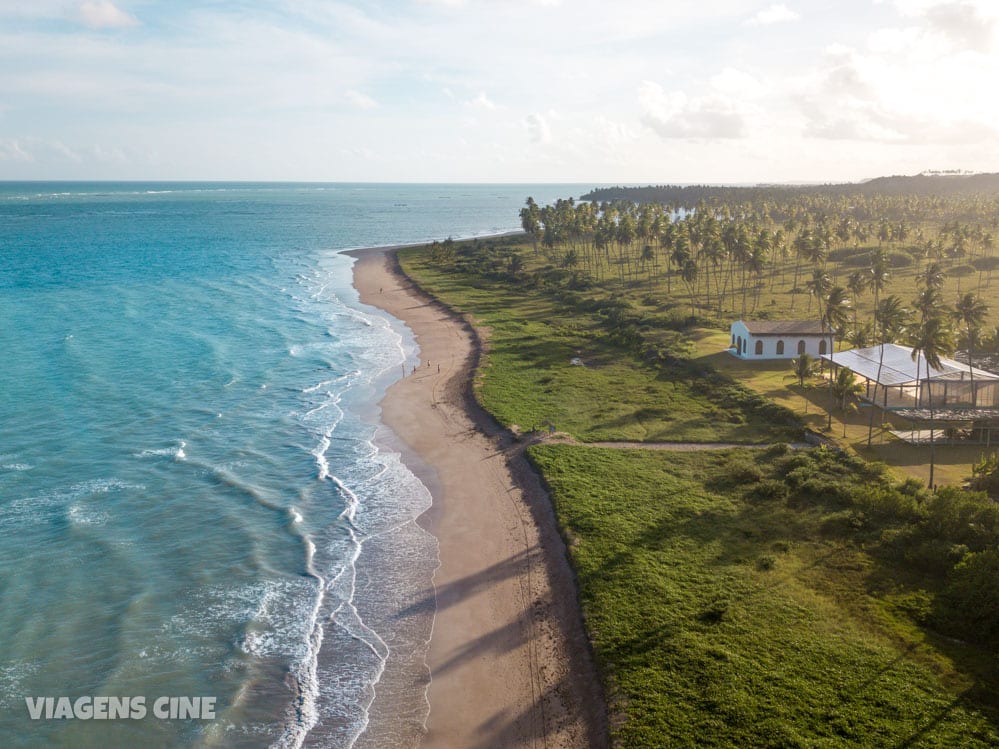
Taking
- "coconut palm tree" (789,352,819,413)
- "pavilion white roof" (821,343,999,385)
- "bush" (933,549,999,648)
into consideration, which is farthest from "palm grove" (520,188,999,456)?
"bush" (933,549,999,648)

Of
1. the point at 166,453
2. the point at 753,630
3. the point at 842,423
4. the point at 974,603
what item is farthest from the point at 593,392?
the point at 974,603

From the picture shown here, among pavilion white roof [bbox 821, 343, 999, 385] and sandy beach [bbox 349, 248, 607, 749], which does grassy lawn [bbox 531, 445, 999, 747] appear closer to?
sandy beach [bbox 349, 248, 607, 749]

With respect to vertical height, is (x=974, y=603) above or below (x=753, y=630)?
above

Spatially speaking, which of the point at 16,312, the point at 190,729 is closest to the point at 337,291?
the point at 16,312

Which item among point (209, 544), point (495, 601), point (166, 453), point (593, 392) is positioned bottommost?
point (495, 601)

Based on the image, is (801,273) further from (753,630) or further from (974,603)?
(753,630)

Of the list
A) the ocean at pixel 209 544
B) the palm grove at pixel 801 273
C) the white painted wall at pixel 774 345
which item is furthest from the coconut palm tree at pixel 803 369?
the ocean at pixel 209 544

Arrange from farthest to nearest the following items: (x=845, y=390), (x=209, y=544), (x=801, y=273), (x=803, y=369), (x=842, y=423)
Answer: (x=801, y=273) < (x=803, y=369) < (x=845, y=390) < (x=842, y=423) < (x=209, y=544)

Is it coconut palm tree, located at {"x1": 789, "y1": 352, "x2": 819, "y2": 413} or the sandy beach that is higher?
coconut palm tree, located at {"x1": 789, "y1": 352, "x2": 819, "y2": 413}
